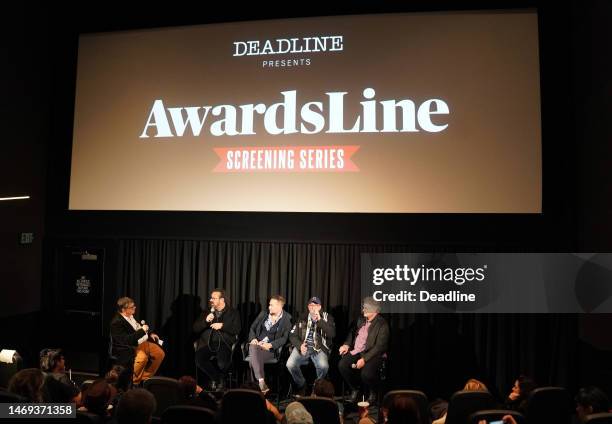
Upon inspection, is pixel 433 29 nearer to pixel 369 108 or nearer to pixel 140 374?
pixel 369 108

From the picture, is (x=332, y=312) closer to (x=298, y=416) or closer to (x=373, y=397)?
(x=373, y=397)

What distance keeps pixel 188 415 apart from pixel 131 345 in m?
2.71

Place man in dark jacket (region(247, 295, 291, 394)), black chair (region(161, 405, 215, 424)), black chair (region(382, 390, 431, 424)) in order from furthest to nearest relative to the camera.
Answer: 1. man in dark jacket (region(247, 295, 291, 394))
2. black chair (region(382, 390, 431, 424))
3. black chair (region(161, 405, 215, 424))

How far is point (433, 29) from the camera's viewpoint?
5.54 meters

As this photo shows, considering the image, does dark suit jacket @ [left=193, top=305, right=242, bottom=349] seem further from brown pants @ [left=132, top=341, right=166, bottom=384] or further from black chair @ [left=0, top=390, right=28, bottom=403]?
black chair @ [left=0, top=390, right=28, bottom=403]

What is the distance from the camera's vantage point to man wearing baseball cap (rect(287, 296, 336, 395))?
16.9 ft

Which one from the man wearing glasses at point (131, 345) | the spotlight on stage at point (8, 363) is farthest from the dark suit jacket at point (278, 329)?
the spotlight on stage at point (8, 363)

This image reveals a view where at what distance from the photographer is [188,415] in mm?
2807

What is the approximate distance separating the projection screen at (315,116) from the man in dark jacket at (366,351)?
3.85ft

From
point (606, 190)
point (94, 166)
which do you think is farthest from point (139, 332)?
point (606, 190)

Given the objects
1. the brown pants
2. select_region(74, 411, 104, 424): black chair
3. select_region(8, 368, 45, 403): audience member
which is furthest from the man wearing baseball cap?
select_region(74, 411, 104, 424): black chair

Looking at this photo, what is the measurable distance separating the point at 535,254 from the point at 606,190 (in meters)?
0.97

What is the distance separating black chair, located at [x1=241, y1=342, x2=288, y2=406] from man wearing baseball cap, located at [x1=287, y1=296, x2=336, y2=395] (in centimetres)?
14

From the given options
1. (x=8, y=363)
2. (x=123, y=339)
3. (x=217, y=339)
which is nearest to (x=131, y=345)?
(x=123, y=339)
